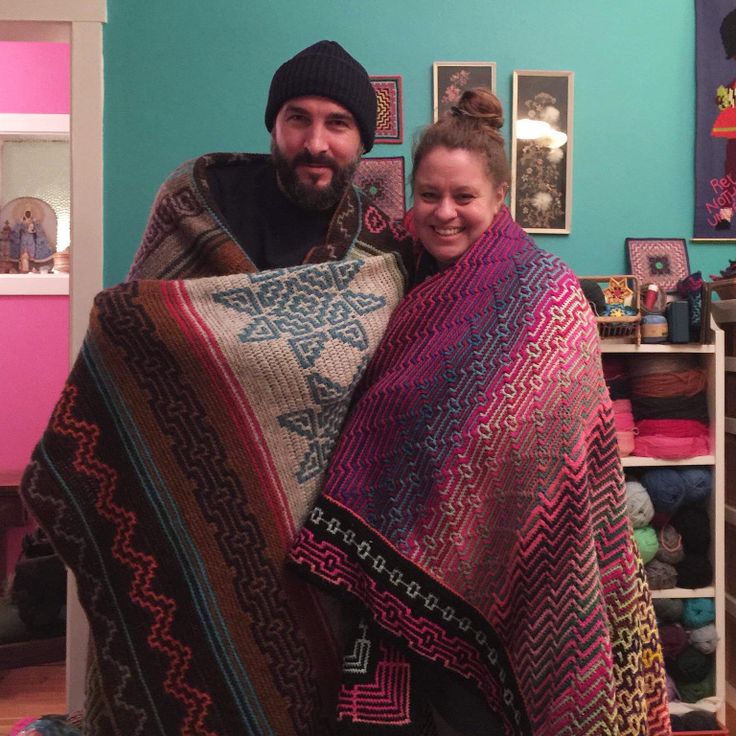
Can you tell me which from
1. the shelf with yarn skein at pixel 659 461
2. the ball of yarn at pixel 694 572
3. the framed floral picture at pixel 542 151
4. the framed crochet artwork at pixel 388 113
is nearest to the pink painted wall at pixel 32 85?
the framed crochet artwork at pixel 388 113

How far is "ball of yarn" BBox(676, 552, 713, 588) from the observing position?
2039mm

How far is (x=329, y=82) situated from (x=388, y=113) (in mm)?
789

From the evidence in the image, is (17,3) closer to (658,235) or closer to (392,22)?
(392,22)

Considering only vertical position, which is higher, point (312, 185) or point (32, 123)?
point (32, 123)

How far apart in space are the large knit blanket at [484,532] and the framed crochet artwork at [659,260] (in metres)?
1.16

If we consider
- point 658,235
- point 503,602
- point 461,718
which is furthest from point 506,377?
point 658,235

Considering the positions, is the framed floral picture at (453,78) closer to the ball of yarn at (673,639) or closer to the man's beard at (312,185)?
the man's beard at (312,185)

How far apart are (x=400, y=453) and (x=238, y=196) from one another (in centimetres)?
64

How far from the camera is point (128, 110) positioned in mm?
2102

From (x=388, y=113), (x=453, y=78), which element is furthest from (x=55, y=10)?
(x=453, y=78)

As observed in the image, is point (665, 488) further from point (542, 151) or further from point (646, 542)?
point (542, 151)

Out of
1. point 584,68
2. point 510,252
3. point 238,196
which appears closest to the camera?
point 510,252

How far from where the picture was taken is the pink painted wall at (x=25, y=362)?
3117 mm

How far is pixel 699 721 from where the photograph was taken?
76.2 inches
